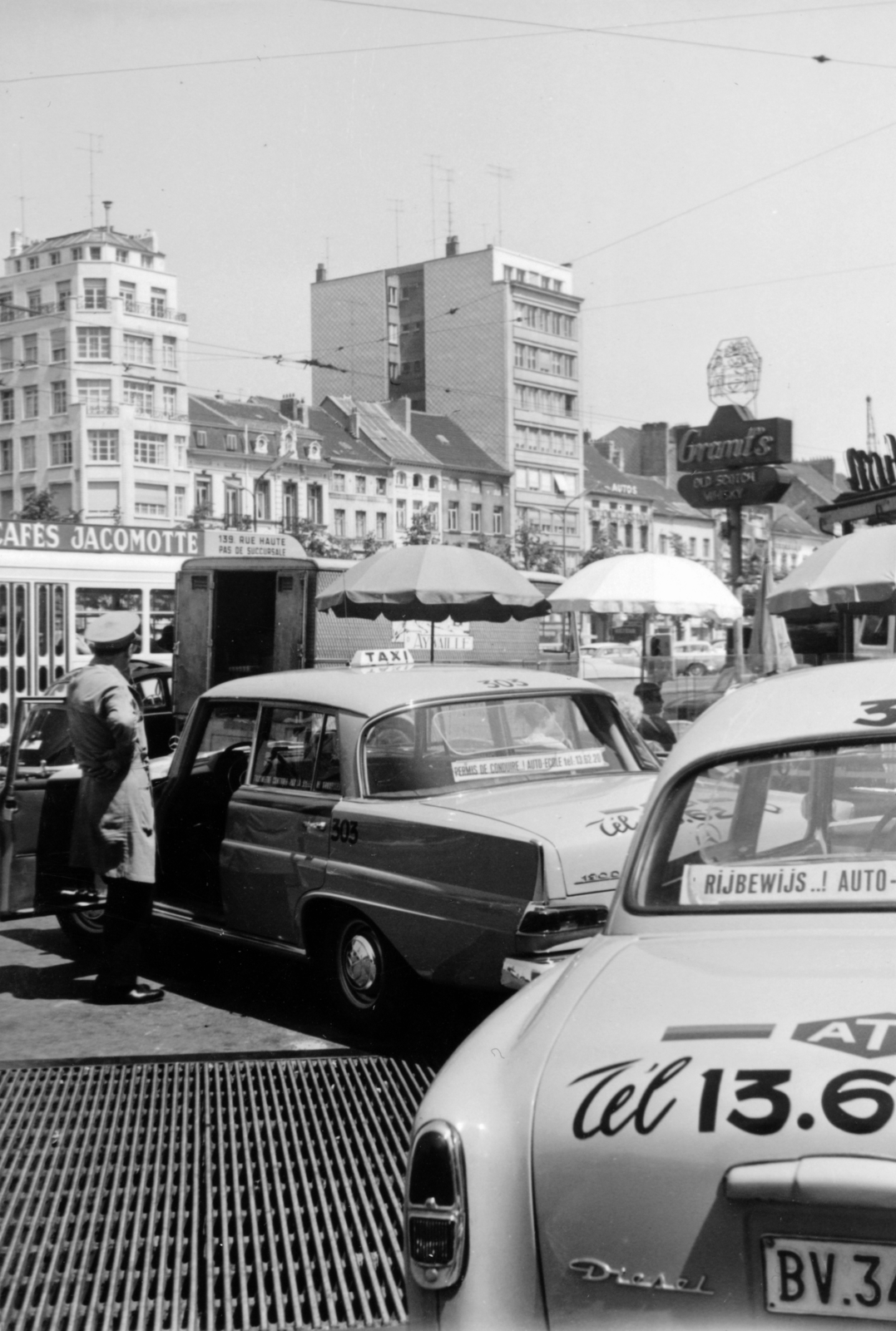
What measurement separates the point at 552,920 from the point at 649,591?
10.3 metres

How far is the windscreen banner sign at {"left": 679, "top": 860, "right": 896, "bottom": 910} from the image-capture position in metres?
3.12

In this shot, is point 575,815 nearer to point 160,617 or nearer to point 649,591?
point 649,591

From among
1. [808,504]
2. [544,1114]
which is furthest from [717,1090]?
[808,504]

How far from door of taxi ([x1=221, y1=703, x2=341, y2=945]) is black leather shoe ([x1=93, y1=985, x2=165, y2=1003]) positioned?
1.68 ft

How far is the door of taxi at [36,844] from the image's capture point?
287 inches

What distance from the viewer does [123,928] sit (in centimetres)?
689

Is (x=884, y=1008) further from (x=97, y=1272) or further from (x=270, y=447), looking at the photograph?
(x=270, y=447)

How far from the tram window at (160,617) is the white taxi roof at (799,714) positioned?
61.7 ft

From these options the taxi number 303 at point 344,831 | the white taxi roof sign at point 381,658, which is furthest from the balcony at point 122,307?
the taxi number 303 at point 344,831

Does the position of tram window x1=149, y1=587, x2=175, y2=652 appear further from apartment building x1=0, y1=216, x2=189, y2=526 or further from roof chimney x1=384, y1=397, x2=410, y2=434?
roof chimney x1=384, y1=397, x2=410, y2=434

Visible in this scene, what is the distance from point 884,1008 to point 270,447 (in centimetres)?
8078

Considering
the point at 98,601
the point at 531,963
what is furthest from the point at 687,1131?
the point at 98,601

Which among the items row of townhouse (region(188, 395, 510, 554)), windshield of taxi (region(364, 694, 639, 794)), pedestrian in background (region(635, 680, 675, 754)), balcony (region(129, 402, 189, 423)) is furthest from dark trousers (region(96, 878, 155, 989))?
balcony (region(129, 402, 189, 423))

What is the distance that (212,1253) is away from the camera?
13.1 ft
